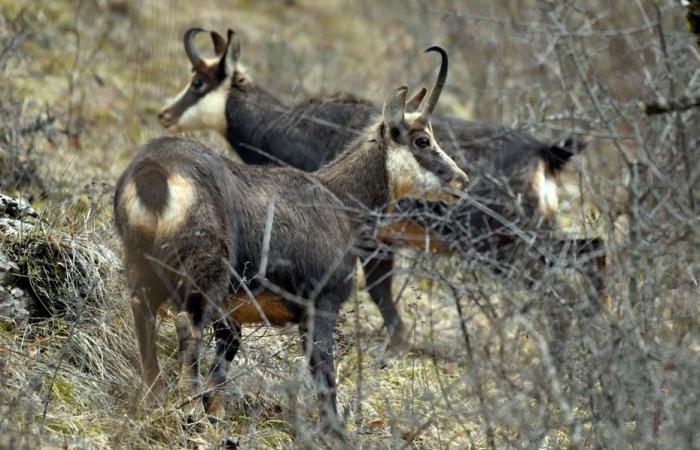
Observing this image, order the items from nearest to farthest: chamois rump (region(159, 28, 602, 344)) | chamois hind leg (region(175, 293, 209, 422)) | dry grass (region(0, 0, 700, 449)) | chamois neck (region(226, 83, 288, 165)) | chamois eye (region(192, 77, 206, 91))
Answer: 1. dry grass (region(0, 0, 700, 449))
2. chamois hind leg (region(175, 293, 209, 422))
3. chamois rump (region(159, 28, 602, 344))
4. chamois neck (region(226, 83, 288, 165))
5. chamois eye (region(192, 77, 206, 91))

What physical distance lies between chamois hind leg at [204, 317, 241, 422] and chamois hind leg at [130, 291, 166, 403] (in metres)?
0.30

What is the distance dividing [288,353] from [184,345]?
4.26 ft

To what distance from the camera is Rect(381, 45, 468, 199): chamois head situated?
24.7 feet

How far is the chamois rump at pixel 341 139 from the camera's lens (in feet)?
28.7

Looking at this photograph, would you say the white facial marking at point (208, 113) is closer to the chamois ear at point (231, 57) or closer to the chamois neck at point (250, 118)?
the chamois neck at point (250, 118)

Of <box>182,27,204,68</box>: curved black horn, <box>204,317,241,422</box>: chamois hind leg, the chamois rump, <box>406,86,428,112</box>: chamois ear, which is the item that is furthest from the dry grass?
<box>182,27,204,68</box>: curved black horn

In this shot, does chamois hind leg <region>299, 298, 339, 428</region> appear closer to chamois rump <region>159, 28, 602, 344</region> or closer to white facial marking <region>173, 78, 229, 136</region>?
chamois rump <region>159, 28, 602, 344</region>

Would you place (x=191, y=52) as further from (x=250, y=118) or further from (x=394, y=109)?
(x=394, y=109)

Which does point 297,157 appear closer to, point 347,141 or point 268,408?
point 347,141

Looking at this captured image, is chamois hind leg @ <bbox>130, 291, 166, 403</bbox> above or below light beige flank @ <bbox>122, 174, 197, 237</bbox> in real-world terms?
below

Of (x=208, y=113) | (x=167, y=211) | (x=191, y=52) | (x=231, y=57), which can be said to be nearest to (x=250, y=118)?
(x=208, y=113)

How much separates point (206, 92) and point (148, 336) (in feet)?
15.9

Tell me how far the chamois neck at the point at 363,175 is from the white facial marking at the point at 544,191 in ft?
5.89

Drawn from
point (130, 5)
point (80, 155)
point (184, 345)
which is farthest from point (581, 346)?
point (130, 5)
